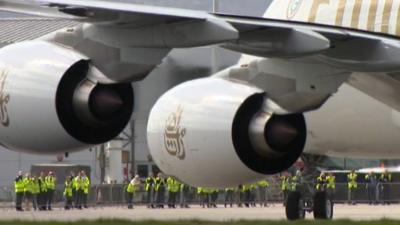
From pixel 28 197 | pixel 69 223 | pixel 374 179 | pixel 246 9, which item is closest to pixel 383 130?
pixel 69 223

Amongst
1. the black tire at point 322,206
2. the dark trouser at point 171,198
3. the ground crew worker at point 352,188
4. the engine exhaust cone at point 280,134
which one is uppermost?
the ground crew worker at point 352,188

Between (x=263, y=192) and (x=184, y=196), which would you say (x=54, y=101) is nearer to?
(x=184, y=196)

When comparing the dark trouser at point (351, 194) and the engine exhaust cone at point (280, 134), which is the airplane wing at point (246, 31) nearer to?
the engine exhaust cone at point (280, 134)

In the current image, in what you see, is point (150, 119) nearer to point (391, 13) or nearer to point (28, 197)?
point (391, 13)

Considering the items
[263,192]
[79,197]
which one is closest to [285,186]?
[263,192]

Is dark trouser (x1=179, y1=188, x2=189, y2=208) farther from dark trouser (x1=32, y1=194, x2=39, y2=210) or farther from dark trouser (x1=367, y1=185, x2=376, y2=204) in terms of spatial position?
dark trouser (x1=367, y1=185, x2=376, y2=204)

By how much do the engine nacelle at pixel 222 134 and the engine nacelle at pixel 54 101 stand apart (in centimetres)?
102

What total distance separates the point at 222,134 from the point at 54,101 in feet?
7.30

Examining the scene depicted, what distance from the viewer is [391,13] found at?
14.5 metres

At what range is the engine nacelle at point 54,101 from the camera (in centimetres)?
1366

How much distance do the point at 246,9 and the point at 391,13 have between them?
160ft

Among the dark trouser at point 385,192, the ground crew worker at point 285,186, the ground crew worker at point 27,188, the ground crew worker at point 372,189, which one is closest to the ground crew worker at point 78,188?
the ground crew worker at point 27,188

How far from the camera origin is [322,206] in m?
20.0

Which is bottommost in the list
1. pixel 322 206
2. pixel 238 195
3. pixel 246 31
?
pixel 322 206
